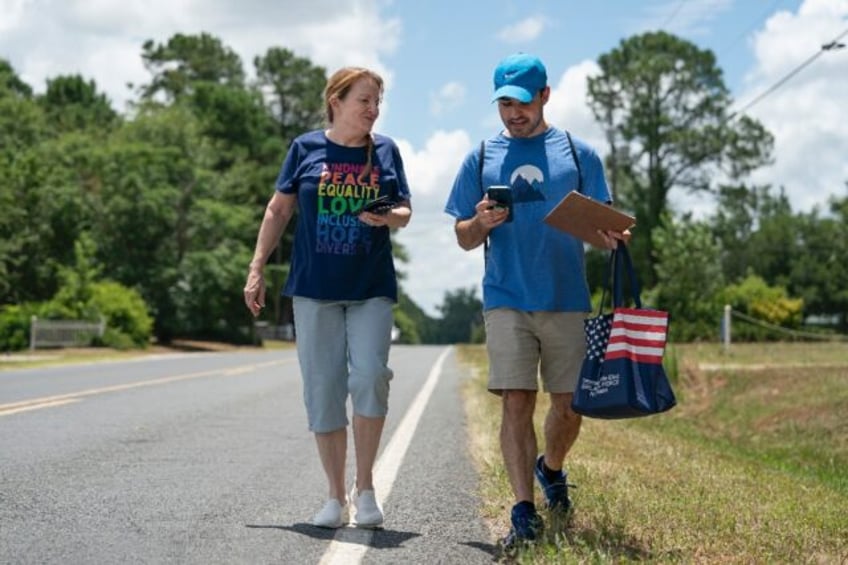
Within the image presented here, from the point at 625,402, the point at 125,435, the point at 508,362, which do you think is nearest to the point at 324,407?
the point at 508,362

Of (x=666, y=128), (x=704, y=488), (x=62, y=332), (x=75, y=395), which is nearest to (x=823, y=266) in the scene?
(x=666, y=128)

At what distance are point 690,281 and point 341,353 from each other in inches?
1563

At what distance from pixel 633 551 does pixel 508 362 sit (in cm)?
102

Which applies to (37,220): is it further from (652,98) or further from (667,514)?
(667,514)

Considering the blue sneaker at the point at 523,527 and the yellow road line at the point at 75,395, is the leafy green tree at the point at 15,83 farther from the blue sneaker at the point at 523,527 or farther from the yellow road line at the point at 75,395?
the blue sneaker at the point at 523,527

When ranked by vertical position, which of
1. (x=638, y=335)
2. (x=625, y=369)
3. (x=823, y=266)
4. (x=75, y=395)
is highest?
(x=823, y=266)

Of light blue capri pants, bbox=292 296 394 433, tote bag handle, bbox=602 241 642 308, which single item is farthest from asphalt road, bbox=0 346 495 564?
tote bag handle, bbox=602 241 642 308

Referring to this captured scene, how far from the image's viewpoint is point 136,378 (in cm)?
1805

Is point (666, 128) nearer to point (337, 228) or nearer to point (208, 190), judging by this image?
point (208, 190)

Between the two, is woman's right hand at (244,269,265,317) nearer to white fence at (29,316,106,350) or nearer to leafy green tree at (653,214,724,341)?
white fence at (29,316,106,350)

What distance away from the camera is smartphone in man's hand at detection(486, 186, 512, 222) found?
5152 millimetres

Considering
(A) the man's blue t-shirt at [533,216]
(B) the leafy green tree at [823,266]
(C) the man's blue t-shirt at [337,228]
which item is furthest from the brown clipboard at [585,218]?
(B) the leafy green tree at [823,266]

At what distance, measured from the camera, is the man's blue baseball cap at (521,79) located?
5324mm

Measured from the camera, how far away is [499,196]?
16.9 ft
